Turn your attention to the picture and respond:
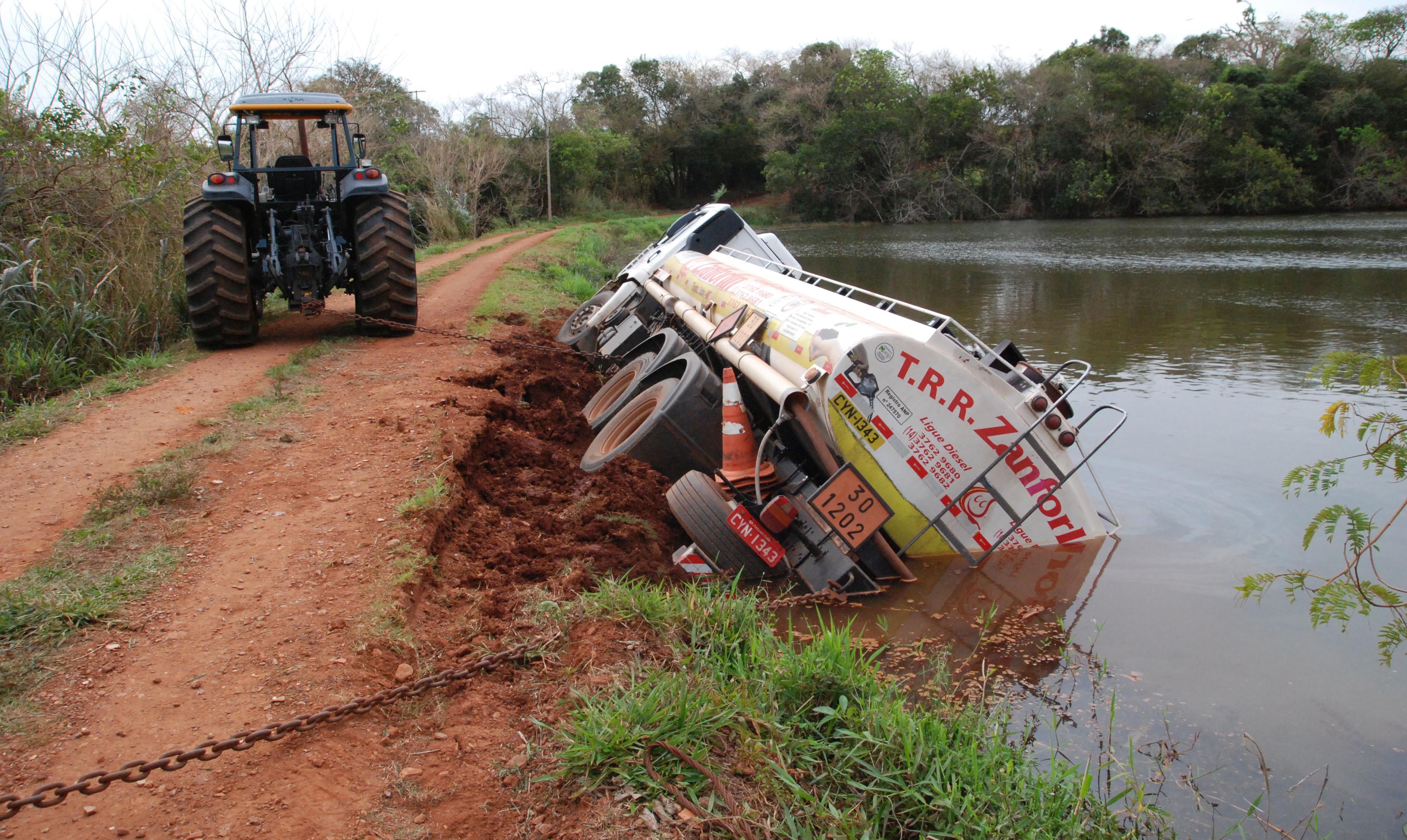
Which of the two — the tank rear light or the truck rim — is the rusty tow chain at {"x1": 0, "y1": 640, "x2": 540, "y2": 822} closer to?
the tank rear light

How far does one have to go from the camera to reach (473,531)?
5535 mm

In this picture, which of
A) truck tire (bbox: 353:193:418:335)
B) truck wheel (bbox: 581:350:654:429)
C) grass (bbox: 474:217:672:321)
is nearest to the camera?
truck wheel (bbox: 581:350:654:429)

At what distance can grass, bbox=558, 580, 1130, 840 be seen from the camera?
3.25 metres

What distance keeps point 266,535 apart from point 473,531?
1.16 metres

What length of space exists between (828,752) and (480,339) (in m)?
7.14

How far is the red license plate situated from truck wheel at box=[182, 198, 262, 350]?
6.38m

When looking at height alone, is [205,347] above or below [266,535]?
above

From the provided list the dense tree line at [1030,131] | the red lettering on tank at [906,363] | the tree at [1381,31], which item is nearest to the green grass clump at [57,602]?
the red lettering on tank at [906,363]

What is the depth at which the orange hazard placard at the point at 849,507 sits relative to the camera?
5344mm

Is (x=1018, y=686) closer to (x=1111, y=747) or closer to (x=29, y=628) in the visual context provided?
(x=1111, y=747)

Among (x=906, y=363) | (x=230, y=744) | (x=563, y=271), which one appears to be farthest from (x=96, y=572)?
(x=563, y=271)

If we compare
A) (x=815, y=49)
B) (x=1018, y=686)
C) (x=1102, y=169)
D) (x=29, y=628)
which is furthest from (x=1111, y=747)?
(x=815, y=49)

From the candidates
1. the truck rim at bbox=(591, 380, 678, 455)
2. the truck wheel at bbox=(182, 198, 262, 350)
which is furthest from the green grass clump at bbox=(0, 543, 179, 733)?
the truck wheel at bbox=(182, 198, 262, 350)

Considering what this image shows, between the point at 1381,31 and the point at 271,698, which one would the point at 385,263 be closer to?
the point at 271,698
